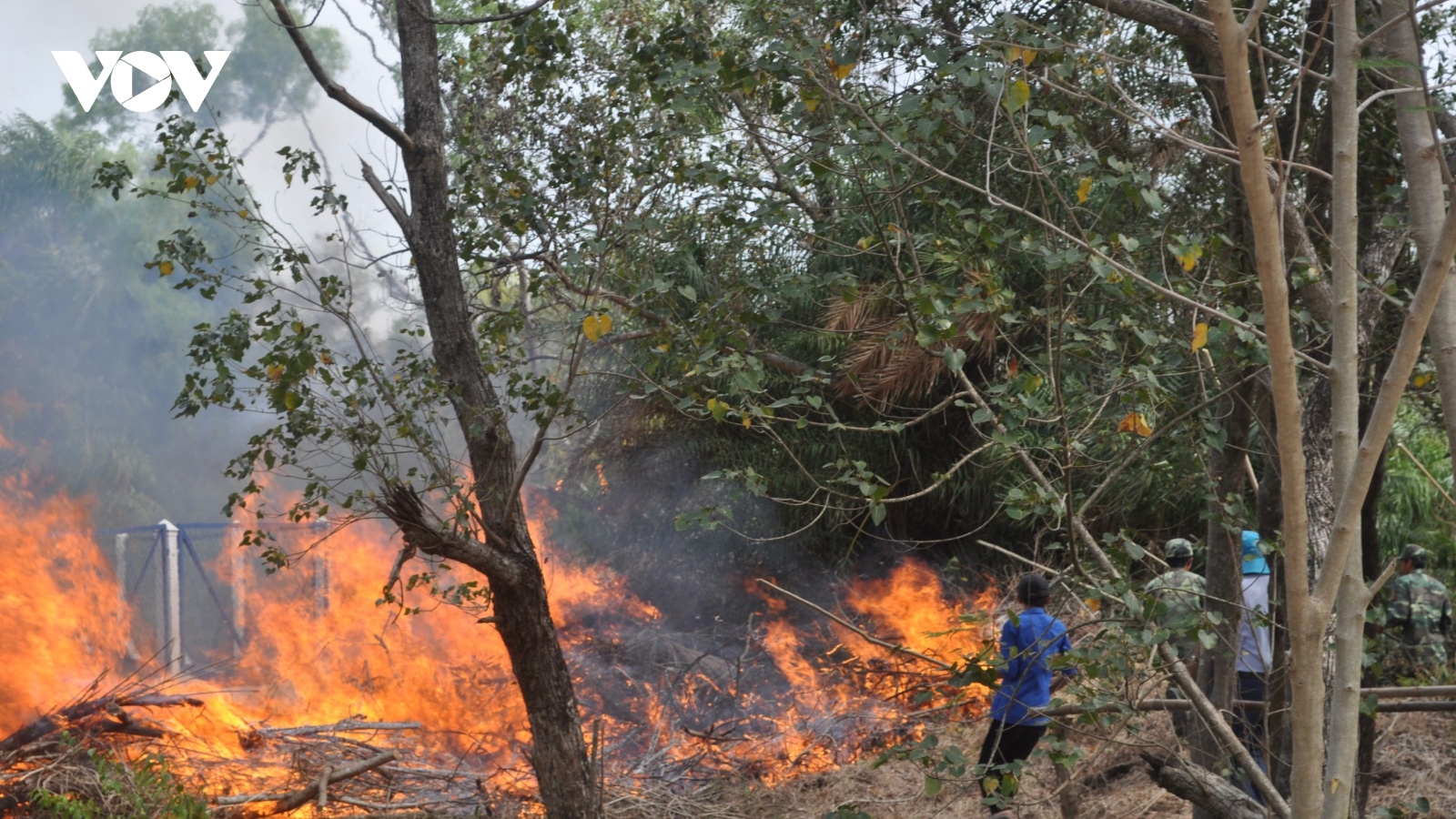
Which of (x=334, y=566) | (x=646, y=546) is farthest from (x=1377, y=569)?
(x=334, y=566)

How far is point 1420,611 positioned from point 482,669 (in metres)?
6.90

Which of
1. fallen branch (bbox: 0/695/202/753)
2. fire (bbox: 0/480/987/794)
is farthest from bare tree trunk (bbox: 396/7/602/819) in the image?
fallen branch (bbox: 0/695/202/753)

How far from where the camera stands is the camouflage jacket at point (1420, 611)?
6.66 meters

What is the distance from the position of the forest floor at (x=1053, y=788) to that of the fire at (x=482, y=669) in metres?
0.40

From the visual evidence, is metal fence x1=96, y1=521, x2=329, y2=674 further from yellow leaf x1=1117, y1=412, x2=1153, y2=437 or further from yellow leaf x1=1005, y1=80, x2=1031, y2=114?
yellow leaf x1=1005, y1=80, x2=1031, y2=114

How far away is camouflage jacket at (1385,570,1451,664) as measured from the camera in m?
6.66

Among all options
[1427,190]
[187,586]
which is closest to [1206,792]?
[1427,190]

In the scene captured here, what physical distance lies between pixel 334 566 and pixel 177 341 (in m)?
8.72

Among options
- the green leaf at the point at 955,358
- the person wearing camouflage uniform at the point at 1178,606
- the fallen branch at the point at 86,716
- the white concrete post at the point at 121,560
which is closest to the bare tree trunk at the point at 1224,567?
the person wearing camouflage uniform at the point at 1178,606

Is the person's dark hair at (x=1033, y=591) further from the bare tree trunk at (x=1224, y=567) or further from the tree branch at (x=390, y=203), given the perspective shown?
the tree branch at (x=390, y=203)

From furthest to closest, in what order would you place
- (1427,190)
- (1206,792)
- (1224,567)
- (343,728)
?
1. (343,728)
2. (1224,567)
3. (1206,792)
4. (1427,190)

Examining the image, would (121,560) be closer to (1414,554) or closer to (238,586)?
(238,586)

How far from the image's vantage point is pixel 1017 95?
109 inches

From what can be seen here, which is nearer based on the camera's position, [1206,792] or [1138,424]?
[1206,792]
